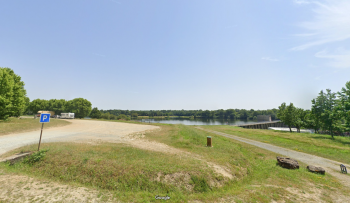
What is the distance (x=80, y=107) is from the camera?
76.4 m

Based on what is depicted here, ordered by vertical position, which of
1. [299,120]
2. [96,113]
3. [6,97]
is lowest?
[299,120]

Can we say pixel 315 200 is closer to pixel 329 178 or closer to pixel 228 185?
pixel 228 185

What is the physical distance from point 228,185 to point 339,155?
17509 millimetres

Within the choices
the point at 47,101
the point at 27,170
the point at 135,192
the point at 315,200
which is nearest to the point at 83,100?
the point at 47,101

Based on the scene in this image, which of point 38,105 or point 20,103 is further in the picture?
point 38,105

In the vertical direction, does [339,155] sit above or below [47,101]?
below

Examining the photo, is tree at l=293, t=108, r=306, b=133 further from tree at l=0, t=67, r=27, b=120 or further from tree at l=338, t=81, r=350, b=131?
tree at l=0, t=67, r=27, b=120

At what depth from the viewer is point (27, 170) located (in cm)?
833

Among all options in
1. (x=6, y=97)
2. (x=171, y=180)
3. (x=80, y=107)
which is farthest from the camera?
(x=80, y=107)

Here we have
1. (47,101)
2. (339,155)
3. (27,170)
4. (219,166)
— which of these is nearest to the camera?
(27,170)

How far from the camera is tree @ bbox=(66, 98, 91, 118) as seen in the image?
76625 mm

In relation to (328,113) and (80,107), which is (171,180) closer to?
(328,113)

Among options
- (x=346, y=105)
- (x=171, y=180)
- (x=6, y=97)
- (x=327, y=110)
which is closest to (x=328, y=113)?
(x=327, y=110)

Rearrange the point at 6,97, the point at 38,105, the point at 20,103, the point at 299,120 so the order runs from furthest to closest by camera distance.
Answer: the point at 38,105 → the point at 299,120 → the point at 20,103 → the point at 6,97
